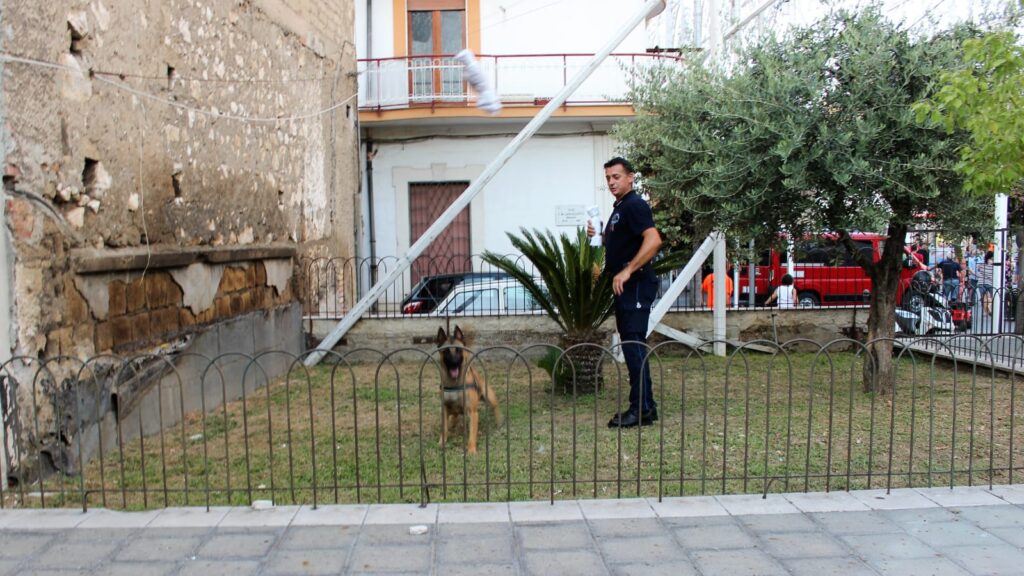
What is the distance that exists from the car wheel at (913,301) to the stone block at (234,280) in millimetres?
8198

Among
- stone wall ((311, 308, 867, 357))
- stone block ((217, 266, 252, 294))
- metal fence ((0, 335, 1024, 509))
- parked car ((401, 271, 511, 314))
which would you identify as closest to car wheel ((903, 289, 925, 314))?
stone wall ((311, 308, 867, 357))

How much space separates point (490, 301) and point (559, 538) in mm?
6338

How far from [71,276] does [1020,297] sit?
10.4 metres

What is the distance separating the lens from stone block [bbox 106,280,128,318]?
5.95m

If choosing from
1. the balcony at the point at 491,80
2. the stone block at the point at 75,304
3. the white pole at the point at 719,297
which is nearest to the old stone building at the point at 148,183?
the stone block at the point at 75,304

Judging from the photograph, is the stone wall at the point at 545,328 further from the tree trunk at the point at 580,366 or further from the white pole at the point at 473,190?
the tree trunk at the point at 580,366

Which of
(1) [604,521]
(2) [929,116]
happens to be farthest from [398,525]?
(2) [929,116]

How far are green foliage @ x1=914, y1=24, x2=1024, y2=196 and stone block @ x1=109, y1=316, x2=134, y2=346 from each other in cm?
590

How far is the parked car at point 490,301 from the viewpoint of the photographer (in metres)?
10.1

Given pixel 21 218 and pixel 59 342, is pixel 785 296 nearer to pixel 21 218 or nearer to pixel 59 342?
pixel 59 342

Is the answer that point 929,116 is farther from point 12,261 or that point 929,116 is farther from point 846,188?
point 12,261

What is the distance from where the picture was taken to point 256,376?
28.8 feet

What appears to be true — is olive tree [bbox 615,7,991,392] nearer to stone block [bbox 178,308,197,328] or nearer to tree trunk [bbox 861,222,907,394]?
tree trunk [bbox 861,222,907,394]

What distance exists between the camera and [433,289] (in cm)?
1088
